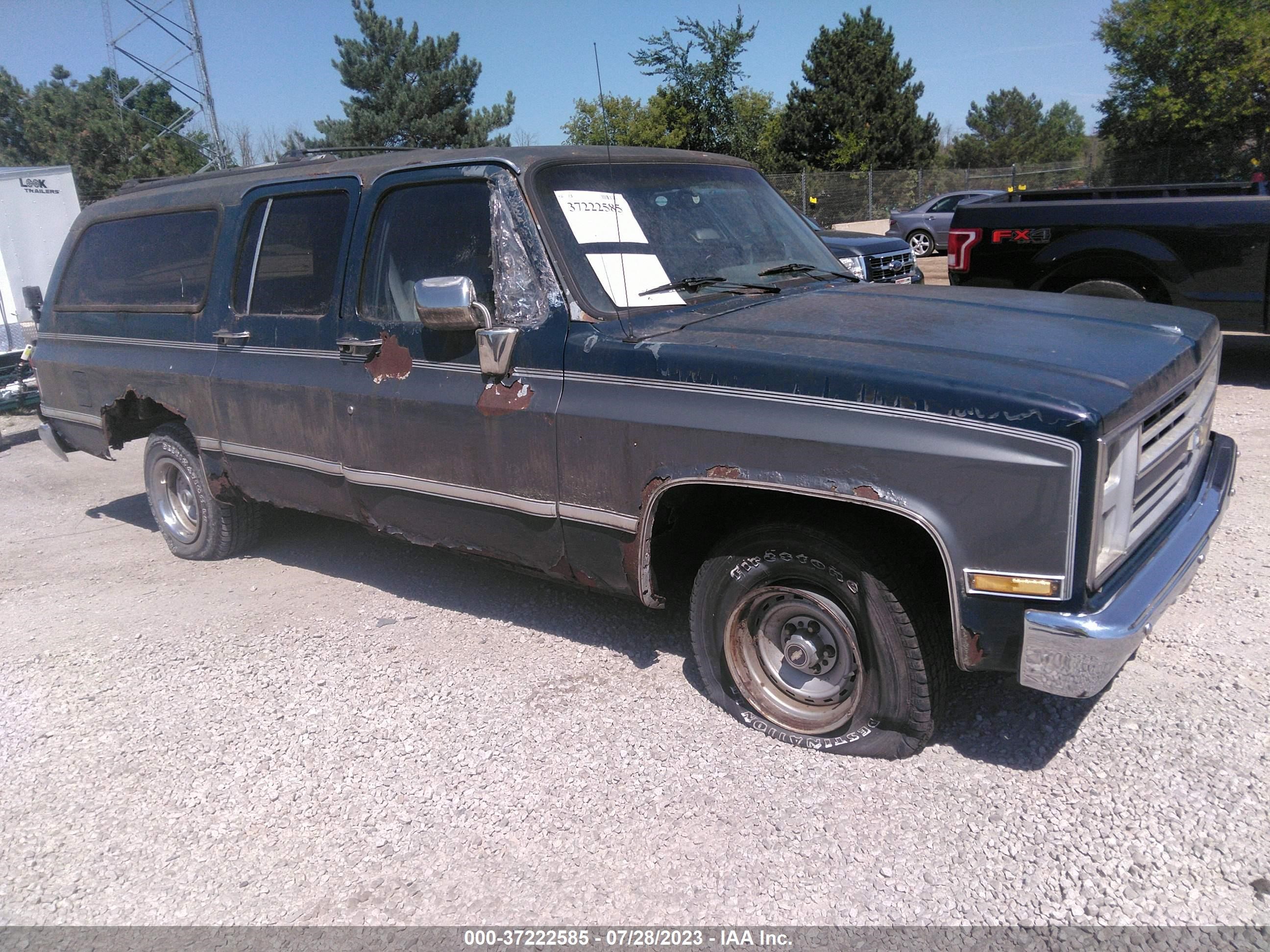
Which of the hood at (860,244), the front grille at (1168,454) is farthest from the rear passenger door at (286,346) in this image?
the hood at (860,244)

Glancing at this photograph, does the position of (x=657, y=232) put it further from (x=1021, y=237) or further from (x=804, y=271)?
(x=1021, y=237)

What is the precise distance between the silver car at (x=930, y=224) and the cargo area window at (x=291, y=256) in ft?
63.0

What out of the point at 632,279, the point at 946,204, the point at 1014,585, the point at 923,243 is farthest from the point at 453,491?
the point at 946,204

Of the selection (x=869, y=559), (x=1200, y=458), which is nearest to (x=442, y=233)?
(x=869, y=559)

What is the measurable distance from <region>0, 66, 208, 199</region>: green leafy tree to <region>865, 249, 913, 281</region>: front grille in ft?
67.8

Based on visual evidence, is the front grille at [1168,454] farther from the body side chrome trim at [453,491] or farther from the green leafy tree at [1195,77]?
the green leafy tree at [1195,77]

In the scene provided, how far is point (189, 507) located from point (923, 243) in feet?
65.0

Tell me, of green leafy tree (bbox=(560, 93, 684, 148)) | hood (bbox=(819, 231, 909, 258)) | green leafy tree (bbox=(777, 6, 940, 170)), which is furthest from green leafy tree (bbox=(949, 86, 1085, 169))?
hood (bbox=(819, 231, 909, 258))

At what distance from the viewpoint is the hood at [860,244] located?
10.9 meters

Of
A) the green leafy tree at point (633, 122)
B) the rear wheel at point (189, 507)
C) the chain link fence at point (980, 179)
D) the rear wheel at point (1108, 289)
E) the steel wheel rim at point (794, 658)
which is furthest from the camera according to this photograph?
the chain link fence at point (980, 179)

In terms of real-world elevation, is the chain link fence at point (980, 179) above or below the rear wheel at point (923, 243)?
above

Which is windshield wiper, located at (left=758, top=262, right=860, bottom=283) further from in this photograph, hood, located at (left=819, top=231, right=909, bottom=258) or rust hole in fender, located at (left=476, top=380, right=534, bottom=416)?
hood, located at (left=819, top=231, right=909, bottom=258)

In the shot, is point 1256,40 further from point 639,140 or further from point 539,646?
point 539,646

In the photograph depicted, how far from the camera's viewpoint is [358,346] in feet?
13.3
